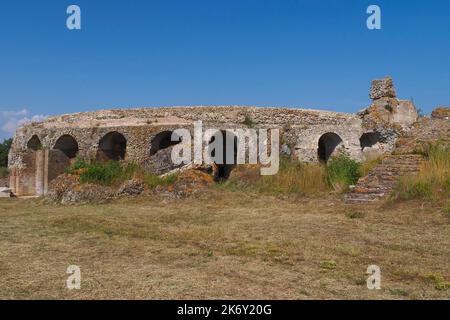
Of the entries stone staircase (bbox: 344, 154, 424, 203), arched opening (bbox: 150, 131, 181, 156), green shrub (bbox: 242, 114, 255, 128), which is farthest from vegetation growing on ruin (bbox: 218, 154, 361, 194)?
arched opening (bbox: 150, 131, 181, 156)

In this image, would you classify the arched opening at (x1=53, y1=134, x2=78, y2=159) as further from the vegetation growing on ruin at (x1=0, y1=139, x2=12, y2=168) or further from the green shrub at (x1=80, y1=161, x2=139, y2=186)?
the vegetation growing on ruin at (x1=0, y1=139, x2=12, y2=168)

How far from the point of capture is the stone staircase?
10.8 meters

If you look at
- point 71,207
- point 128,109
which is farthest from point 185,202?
point 128,109

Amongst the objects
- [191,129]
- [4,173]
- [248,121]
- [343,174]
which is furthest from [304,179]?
[4,173]

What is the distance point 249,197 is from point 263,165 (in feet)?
9.75

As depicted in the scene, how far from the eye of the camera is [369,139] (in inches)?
805

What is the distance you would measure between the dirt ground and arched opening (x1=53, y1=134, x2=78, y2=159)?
10.9 metres

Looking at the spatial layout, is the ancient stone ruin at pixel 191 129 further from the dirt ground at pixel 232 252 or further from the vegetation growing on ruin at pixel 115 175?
the dirt ground at pixel 232 252

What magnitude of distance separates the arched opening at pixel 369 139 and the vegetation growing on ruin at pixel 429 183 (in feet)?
25.4

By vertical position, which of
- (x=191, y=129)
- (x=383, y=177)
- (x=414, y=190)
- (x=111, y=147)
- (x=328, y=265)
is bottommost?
(x=328, y=265)

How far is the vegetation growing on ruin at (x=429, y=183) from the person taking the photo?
386 inches

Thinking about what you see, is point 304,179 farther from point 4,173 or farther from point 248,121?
point 4,173

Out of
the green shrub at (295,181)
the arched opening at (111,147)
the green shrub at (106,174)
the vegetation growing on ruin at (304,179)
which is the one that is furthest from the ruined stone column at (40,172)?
the green shrub at (295,181)

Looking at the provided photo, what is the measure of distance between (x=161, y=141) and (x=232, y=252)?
1423cm
